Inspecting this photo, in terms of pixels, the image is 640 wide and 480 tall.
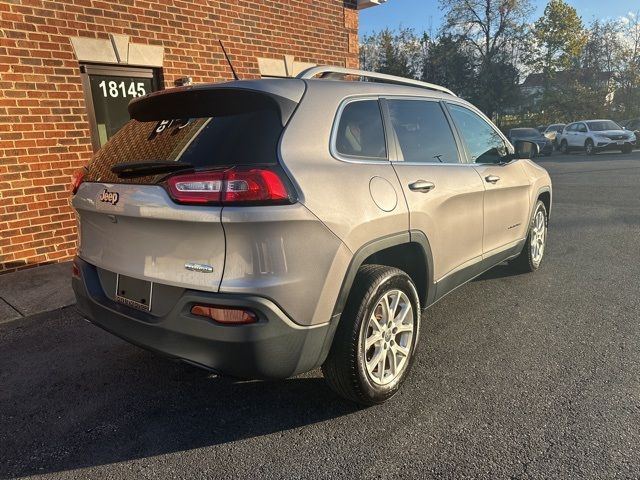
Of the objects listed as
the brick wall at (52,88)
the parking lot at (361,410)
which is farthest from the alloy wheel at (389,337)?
the brick wall at (52,88)

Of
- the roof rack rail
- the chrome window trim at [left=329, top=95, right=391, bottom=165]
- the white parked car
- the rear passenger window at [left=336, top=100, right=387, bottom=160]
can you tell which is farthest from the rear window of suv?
the white parked car

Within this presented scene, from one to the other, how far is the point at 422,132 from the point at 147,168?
75.8 inches

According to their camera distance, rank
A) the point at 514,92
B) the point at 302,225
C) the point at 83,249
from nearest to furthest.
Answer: the point at 302,225
the point at 83,249
the point at 514,92

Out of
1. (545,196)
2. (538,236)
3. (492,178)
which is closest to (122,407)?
(492,178)

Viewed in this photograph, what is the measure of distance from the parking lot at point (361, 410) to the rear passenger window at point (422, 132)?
1.38 metres

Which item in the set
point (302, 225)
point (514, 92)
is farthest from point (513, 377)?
point (514, 92)

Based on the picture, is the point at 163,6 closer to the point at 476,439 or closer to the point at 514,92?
the point at 476,439

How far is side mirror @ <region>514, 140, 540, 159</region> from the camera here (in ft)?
15.3

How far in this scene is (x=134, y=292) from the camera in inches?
101

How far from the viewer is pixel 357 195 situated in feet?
8.56

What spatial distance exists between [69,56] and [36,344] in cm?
373

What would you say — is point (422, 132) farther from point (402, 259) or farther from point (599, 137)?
point (599, 137)

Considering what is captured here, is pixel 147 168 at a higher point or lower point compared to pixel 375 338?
higher

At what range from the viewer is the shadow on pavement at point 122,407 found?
254 cm
